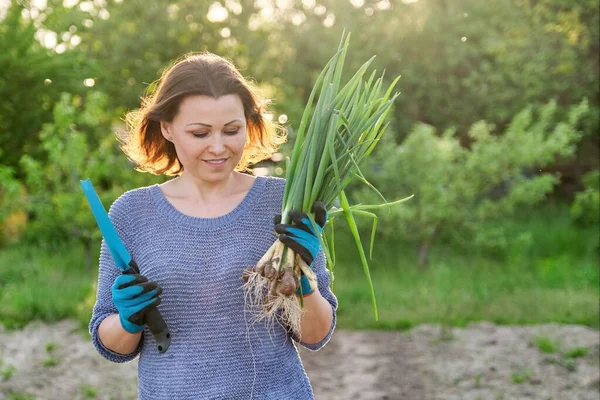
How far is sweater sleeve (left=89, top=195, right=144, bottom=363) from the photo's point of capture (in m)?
1.77

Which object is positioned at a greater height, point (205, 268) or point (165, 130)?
point (165, 130)

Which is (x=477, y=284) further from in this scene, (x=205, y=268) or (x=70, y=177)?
(x=205, y=268)

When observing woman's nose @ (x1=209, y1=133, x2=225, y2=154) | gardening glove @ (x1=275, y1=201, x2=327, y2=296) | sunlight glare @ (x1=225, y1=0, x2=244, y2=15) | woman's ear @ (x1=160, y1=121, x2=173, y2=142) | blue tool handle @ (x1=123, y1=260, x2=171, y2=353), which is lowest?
blue tool handle @ (x1=123, y1=260, x2=171, y2=353)

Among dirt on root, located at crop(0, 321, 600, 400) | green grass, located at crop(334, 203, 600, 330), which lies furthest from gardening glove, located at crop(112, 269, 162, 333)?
green grass, located at crop(334, 203, 600, 330)

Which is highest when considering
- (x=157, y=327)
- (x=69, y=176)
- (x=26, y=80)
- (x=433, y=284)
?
(x=26, y=80)

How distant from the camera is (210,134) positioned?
1.70 m

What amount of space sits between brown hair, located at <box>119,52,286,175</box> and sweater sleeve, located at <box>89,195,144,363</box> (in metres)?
0.18

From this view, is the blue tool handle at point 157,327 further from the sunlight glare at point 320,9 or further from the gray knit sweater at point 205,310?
the sunlight glare at point 320,9

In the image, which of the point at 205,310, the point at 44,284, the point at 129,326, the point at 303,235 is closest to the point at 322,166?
the point at 303,235

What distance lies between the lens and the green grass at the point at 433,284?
5.56m

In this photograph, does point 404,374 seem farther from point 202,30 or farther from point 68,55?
point 202,30

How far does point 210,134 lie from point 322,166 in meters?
0.26

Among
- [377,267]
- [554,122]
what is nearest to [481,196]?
[377,267]

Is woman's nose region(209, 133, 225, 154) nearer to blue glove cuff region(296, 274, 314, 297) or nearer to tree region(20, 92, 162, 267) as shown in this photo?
blue glove cuff region(296, 274, 314, 297)
